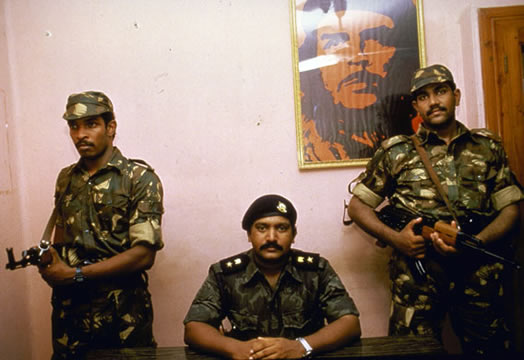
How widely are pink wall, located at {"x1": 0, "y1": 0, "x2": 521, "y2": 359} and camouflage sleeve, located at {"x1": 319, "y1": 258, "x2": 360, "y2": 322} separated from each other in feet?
2.67

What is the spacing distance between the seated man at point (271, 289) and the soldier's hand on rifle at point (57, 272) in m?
0.61

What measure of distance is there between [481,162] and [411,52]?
934mm

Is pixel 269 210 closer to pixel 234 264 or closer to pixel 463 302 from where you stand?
pixel 234 264

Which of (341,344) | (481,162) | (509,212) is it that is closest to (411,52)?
(481,162)

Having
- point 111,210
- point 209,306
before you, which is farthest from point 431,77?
point 111,210

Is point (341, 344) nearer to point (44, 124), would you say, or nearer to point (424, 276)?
point (424, 276)

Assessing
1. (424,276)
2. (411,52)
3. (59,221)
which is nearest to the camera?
(424,276)

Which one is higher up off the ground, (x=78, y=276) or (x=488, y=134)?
(x=488, y=134)

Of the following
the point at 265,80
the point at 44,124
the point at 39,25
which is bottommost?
the point at 44,124

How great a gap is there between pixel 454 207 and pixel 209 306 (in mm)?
1337

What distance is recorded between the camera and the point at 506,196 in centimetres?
223

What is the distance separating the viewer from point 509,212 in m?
2.20

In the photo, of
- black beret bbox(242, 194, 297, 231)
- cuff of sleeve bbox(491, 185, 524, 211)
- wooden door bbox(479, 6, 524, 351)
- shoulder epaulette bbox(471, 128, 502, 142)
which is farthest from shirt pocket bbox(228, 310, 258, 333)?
wooden door bbox(479, 6, 524, 351)

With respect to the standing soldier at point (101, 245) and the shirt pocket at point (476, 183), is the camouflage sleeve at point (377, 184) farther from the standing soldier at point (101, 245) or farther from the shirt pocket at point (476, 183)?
the standing soldier at point (101, 245)
